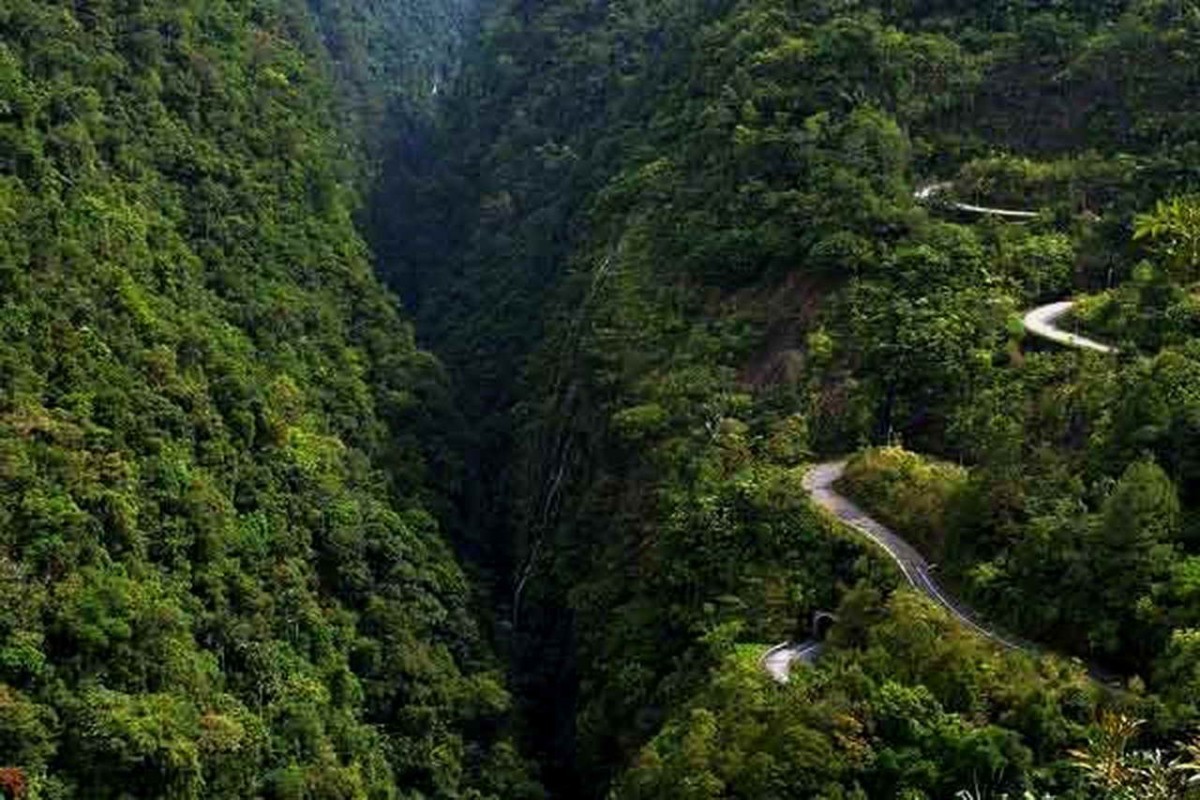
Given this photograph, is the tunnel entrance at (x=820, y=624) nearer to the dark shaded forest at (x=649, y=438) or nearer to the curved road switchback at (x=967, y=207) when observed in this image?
the dark shaded forest at (x=649, y=438)

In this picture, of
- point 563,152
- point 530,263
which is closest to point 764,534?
point 530,263

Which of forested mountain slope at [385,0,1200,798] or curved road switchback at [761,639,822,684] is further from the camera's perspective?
curved road switchback at [761,639,822,684]

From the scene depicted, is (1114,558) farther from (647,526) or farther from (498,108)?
(498,108)

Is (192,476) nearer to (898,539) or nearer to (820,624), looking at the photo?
(820,624)

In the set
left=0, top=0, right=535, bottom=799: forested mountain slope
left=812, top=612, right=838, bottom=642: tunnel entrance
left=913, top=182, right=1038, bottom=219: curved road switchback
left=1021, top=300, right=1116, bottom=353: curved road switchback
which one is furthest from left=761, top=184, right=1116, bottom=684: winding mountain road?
left=0, top=0, right=535, bottom=799: forested mountain slope

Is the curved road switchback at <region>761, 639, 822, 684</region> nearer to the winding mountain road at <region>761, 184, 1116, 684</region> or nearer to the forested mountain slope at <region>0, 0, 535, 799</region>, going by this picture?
the winding mountain road at <region>761, 184, 1116, 684</region>

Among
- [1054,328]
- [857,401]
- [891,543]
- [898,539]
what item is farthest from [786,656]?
[1054,328]
